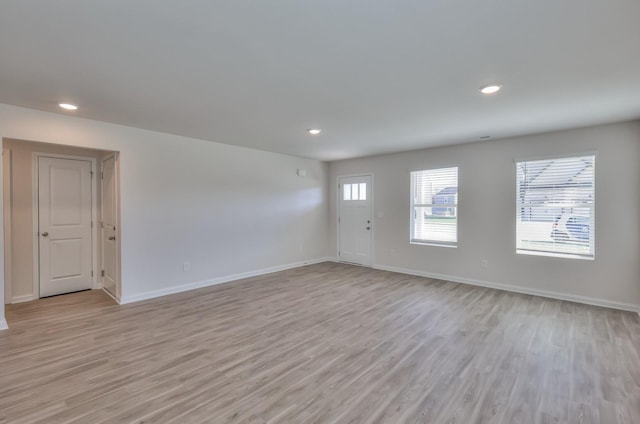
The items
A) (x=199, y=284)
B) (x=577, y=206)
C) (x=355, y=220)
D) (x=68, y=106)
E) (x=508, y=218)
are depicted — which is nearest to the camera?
(x=68, y=106)

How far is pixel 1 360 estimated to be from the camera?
2590 mm

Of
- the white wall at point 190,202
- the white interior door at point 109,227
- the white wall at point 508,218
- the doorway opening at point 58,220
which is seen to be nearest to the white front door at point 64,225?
the doorway opening at point 58,220

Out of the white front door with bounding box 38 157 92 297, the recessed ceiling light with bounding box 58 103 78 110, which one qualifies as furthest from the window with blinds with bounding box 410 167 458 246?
the white front door with bounding box 38 157 92 297

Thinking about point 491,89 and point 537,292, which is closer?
point 491,89

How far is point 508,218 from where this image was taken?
4.72 metres

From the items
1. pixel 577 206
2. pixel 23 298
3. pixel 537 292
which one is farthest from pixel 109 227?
pixel 577 206

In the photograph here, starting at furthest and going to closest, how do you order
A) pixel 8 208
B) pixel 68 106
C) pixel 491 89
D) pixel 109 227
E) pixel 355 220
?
pixel 355 220, pixel 109 227, pixel 8 208, pixel 68 106, pixel 491 89

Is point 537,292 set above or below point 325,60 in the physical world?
below

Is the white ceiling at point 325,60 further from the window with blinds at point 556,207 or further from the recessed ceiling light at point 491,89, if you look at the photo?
the window with blinds at point 556,207

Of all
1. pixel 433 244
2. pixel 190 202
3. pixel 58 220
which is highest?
pixel 190 202

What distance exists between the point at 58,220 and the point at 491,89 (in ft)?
19.7

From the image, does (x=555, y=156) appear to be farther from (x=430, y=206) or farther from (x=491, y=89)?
(x=491, y=89)

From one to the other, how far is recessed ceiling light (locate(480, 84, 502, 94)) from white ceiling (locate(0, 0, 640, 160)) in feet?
0.28

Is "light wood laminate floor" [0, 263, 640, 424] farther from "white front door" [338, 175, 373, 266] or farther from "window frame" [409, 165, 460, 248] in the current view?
"white front door" [338, 175, 373, 266]
